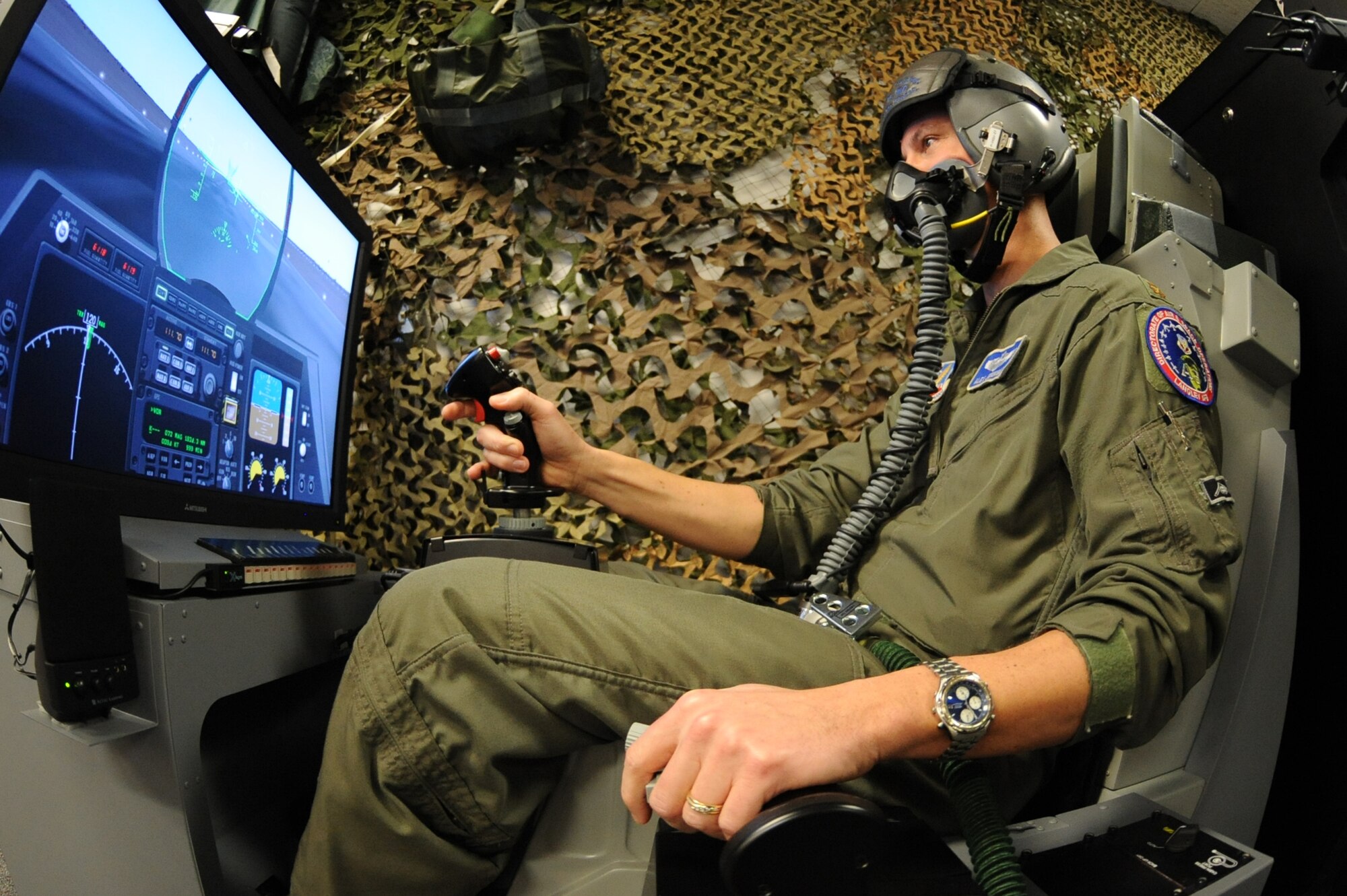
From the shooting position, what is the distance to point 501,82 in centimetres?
199

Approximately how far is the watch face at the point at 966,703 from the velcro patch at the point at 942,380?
0.77 m

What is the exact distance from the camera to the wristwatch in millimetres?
742

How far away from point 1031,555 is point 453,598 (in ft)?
2.61

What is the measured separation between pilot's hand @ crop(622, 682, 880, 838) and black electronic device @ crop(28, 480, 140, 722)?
641 mm

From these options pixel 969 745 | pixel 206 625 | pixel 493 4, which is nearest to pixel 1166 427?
pixel 969 745

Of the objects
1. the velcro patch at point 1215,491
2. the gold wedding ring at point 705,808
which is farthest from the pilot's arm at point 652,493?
the gold wedding ring at point 705,808

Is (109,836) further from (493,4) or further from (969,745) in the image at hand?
(493,4)

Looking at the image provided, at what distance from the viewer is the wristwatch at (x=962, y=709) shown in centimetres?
74

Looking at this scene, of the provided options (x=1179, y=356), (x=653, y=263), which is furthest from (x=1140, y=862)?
(x=653, y=263)

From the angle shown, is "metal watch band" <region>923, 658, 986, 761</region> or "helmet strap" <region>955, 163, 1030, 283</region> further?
"helmet strap" <region>955, 163, 1030, 283</region>

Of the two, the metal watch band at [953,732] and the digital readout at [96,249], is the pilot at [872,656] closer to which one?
the metal watch band at [953,732]

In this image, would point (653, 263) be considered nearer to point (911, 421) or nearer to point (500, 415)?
point (500, 415)

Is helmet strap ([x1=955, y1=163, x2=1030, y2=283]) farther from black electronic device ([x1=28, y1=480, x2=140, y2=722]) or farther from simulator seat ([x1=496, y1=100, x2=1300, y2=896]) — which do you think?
black electronic device ([x1=28, y1=480, x2=140, y2=722])

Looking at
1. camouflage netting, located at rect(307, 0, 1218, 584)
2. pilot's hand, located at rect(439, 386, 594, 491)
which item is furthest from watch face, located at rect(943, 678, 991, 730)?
camouflage netting, located at rect(307, 0, 1218, 584)
